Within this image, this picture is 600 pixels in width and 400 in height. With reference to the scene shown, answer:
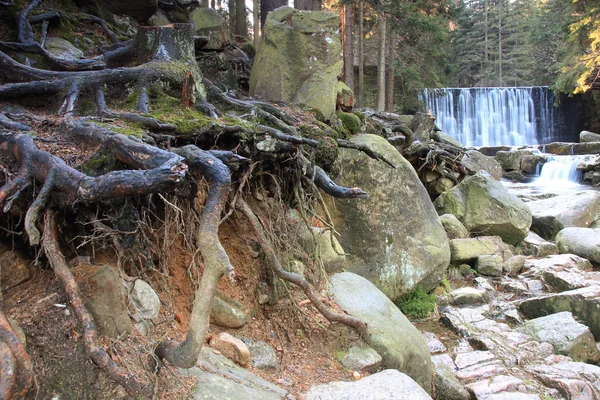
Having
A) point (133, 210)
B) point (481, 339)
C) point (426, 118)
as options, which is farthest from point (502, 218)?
point (133, 210)

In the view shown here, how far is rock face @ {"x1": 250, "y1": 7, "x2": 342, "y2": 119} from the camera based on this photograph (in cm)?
754

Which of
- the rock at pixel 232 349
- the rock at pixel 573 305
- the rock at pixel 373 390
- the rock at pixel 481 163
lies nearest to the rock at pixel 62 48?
the rock at pixel 232 349

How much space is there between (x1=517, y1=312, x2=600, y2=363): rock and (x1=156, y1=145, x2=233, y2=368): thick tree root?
561cm

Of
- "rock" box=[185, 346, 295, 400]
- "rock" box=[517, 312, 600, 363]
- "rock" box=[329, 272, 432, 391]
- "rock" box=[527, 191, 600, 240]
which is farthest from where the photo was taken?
"rock" box=[527, 191, 600, 240]

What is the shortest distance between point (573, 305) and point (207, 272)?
6.79m

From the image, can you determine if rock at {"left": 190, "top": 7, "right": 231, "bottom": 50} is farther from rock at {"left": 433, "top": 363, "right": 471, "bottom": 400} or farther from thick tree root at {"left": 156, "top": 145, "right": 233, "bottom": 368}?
rock at {"left": 433, "top": 363, "right": 471, "bottom": 400}

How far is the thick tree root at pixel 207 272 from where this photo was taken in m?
2.65

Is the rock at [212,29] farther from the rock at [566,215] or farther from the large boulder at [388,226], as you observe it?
the rock at [566,215]

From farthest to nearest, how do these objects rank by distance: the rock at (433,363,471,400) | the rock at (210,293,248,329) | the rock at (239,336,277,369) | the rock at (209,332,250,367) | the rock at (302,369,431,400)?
1. the rock at (433,363,471,400)
2. the rock at (210,293,248,329)
3. the rock at (239,336,277,369)
4. the rock at (209,332,250,367)
5. the rock at (302,369,431,400)

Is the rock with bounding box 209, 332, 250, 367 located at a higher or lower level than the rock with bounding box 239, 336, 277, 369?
higher

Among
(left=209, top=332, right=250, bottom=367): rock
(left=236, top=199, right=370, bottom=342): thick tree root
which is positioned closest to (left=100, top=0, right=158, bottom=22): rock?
(left=236, top=199, right=370, bottom=342): thick tree root

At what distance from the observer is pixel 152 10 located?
962 cm

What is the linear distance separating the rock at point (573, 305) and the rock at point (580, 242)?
9.10 ft

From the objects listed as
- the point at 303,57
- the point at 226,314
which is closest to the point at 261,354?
the point at 226,314
